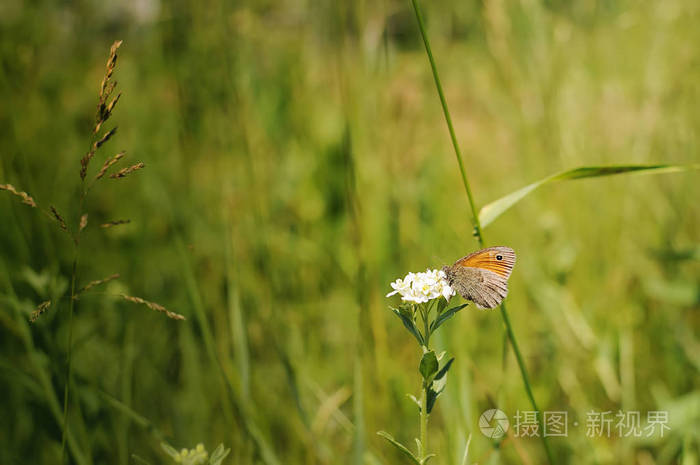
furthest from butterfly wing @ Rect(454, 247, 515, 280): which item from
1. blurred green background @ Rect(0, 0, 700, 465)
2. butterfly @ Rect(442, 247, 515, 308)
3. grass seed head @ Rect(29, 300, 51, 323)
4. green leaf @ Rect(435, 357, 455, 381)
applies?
grass seed head @ Rect(29, 300, 51, 323)

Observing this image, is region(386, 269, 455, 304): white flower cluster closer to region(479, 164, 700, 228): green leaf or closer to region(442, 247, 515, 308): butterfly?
region(442, 247, 515, 308): butterfly

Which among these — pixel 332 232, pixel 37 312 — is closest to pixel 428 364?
pixel 37 312

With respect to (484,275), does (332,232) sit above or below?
below

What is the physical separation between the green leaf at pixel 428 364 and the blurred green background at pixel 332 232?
0.75 feet

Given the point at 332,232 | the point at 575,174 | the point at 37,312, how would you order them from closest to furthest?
the point at 37,312 < the point at 575,174 < the point at 332,232

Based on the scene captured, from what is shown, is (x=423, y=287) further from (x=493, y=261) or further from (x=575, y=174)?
(x=575, y=174)

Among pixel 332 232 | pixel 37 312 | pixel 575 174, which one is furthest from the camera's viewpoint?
pixel 332 232

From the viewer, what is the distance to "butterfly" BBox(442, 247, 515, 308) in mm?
537

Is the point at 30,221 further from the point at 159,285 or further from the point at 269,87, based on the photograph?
the point at 269,87

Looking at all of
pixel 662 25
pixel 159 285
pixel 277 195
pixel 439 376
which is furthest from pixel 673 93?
pixel 159 285

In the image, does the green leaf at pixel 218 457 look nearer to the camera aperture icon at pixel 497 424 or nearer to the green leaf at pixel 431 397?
the green leaf at pixel 431 397

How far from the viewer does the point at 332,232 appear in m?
1.95

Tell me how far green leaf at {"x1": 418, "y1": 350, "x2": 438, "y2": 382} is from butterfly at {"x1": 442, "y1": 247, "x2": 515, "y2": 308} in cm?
8

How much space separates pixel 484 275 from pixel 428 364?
139mm
